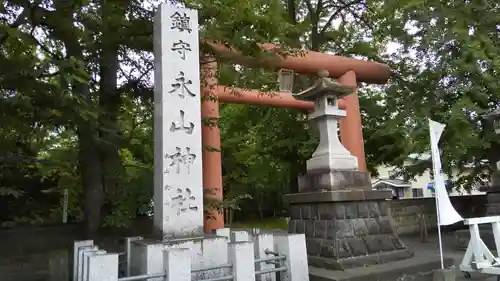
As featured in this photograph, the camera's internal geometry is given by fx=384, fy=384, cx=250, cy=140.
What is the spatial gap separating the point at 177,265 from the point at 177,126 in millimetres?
1821

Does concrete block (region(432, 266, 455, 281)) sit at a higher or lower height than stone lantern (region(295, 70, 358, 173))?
lower

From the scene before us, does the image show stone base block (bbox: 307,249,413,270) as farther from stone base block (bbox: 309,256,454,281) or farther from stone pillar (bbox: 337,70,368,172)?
stone pillar (bbox: 337,70,368,172)

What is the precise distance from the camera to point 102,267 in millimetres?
3535

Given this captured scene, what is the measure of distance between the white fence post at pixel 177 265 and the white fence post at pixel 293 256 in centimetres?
136

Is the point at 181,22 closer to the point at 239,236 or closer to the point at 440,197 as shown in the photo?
the point at 239,236

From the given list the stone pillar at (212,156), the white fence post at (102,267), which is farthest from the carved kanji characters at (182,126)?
the stone pillar at (212,156)

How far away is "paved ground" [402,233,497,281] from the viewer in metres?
5.73

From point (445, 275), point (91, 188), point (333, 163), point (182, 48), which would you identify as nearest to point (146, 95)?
point (91, 188)


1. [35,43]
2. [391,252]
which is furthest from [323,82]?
[35,43]

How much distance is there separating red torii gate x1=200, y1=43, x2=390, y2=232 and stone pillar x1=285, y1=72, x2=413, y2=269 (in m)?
2.10

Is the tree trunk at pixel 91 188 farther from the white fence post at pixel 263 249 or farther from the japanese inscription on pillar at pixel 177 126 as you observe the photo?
the white fence post at pixel 263 249

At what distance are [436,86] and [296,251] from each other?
23.1 feet

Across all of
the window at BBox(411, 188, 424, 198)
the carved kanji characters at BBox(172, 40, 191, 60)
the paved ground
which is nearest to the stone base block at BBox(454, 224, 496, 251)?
the paved ground

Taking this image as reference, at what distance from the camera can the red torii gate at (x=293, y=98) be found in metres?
9.01
